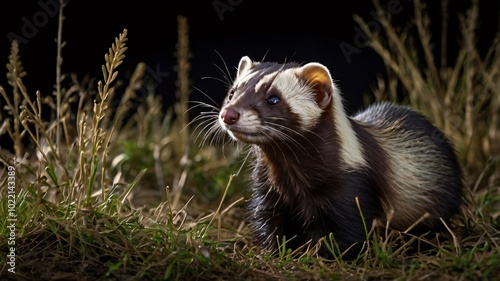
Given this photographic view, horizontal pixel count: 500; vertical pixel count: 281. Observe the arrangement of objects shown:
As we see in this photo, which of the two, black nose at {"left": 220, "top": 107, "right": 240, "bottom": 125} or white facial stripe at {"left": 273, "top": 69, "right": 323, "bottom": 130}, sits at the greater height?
white facial stripe at {"left": 273, "top": 69, "right": 323, "bottom": 130}

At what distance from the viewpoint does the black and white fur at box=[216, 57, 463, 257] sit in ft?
14.6

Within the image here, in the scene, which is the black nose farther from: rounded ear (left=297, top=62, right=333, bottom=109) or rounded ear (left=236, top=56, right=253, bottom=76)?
rounded ear (left=236, top=56, right=253, bottom=76)

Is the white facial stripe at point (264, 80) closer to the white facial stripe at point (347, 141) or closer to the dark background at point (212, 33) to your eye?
the white facial stripe at point (347, 141)

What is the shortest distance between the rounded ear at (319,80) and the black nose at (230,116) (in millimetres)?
557

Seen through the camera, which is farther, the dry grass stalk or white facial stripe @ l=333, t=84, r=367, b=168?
the dry grass stalk

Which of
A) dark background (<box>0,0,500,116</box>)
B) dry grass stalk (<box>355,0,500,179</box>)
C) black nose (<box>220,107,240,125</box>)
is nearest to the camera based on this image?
black nose (<box>220,107,240,125</box>)

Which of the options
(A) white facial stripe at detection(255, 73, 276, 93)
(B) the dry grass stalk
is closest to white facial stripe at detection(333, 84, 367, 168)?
(A) white facial stripe at detection(255, 73, 276, 93)

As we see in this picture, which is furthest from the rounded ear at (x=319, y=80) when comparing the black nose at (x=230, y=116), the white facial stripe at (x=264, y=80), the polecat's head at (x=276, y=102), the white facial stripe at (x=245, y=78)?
the black nose at (x=230, y=116)

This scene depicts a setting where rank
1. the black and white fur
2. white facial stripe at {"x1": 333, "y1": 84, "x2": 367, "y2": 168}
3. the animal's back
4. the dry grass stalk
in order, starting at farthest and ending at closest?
1. the dry grass stalk
2. the animal's back
3. white facial stripe at {"x1": 333, "y1": 84, "x2": 367, "y2": 168}
4. the black and white fur

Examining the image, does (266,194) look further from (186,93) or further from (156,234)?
(186,93)

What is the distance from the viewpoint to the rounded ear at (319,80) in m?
4.59

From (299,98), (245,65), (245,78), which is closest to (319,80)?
(299,98)

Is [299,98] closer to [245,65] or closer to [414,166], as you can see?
[245,65]

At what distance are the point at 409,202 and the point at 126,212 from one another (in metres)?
1.88
